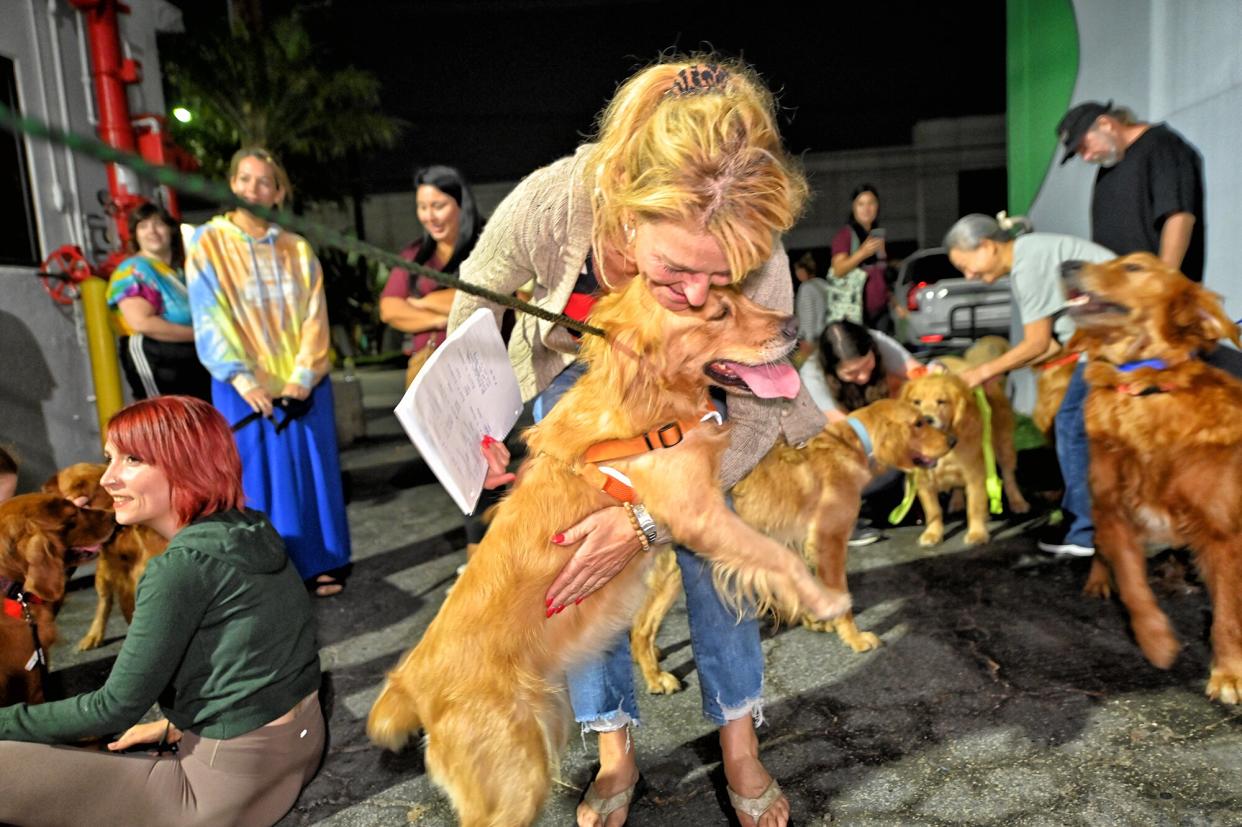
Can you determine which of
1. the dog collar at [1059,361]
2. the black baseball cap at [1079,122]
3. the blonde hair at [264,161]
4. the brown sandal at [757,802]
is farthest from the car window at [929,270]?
the brown sandal at [757,802]

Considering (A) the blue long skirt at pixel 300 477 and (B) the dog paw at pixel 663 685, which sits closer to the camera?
(B) the dog paw at pixel 663 685

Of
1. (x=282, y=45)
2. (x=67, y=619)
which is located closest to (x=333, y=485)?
(x=67, y=619)

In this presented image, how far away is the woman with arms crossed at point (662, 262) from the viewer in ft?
5.23

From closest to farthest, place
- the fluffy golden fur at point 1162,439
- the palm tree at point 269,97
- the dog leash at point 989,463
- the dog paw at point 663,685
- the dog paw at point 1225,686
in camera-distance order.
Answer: the dog paw at point 1225,686, the fluffy golden fur at point 1162,439, the dog paw at point 663,685, the dog leash at point 989,463, the palm tree at point 269,97

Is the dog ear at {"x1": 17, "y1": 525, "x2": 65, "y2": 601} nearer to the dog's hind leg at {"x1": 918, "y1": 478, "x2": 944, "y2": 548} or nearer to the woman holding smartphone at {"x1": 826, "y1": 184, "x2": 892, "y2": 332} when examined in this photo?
the dog's hind leg at {"x1": 918, "y1": 478, "x2": 944, "y2": 548}

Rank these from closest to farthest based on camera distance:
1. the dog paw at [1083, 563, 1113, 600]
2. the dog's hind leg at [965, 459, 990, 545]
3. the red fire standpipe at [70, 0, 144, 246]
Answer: the dog paw at [1083, 563, 1113, 600] < the dog's hind leg at [965, 459, 990, 545] < the red fire standpipe at [70, 0, 144, 246]

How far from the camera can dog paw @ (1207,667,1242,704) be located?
102 inches

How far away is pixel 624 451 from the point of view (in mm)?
1851

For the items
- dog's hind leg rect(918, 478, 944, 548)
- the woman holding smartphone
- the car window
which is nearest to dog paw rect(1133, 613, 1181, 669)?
dog's hind leg rect(918, 478, 944, 548)

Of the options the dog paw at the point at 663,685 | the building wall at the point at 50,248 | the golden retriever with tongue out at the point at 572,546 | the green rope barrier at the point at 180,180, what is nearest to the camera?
the green rope barrier at the point at 180,180

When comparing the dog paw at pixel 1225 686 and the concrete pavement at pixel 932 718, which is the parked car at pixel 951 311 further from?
the dog paw at pixel 1225 686

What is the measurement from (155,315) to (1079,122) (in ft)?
15.8

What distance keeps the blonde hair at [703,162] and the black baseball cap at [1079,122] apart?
112 inches

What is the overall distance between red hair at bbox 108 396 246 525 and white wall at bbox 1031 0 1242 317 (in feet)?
16.1
